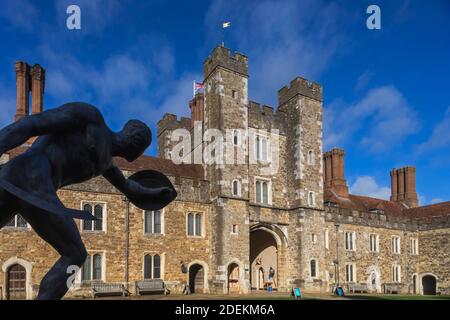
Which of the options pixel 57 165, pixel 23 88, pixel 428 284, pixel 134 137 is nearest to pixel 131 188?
pixel 134 137

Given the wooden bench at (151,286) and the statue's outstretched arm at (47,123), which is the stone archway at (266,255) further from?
the statue's outstretched arm at (47,123)

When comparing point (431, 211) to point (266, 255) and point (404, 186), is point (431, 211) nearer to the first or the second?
point (404, 186)

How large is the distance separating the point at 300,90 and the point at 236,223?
35.4 ft

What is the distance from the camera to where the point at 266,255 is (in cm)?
3145

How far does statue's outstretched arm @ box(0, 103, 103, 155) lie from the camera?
120 inches

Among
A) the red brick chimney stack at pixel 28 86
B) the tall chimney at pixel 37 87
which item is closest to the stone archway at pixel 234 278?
the red brick chimney stack at pixel 28 86

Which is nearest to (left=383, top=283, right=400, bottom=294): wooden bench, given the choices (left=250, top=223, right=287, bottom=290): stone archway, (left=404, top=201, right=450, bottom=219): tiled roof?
(left=404, top=201, right=450, bottom=219): tiled roof

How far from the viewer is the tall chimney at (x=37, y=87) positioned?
2512 cm

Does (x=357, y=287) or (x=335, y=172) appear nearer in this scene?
(x=357, y=287)

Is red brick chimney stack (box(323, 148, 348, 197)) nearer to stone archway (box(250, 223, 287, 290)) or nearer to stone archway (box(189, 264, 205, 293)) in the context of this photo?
stone archway (box(250, 223, 287, 290))

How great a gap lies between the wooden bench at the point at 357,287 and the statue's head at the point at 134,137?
30.1 metres

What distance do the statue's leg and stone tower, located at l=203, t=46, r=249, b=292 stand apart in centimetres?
2087

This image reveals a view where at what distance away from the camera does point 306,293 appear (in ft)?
84.9
